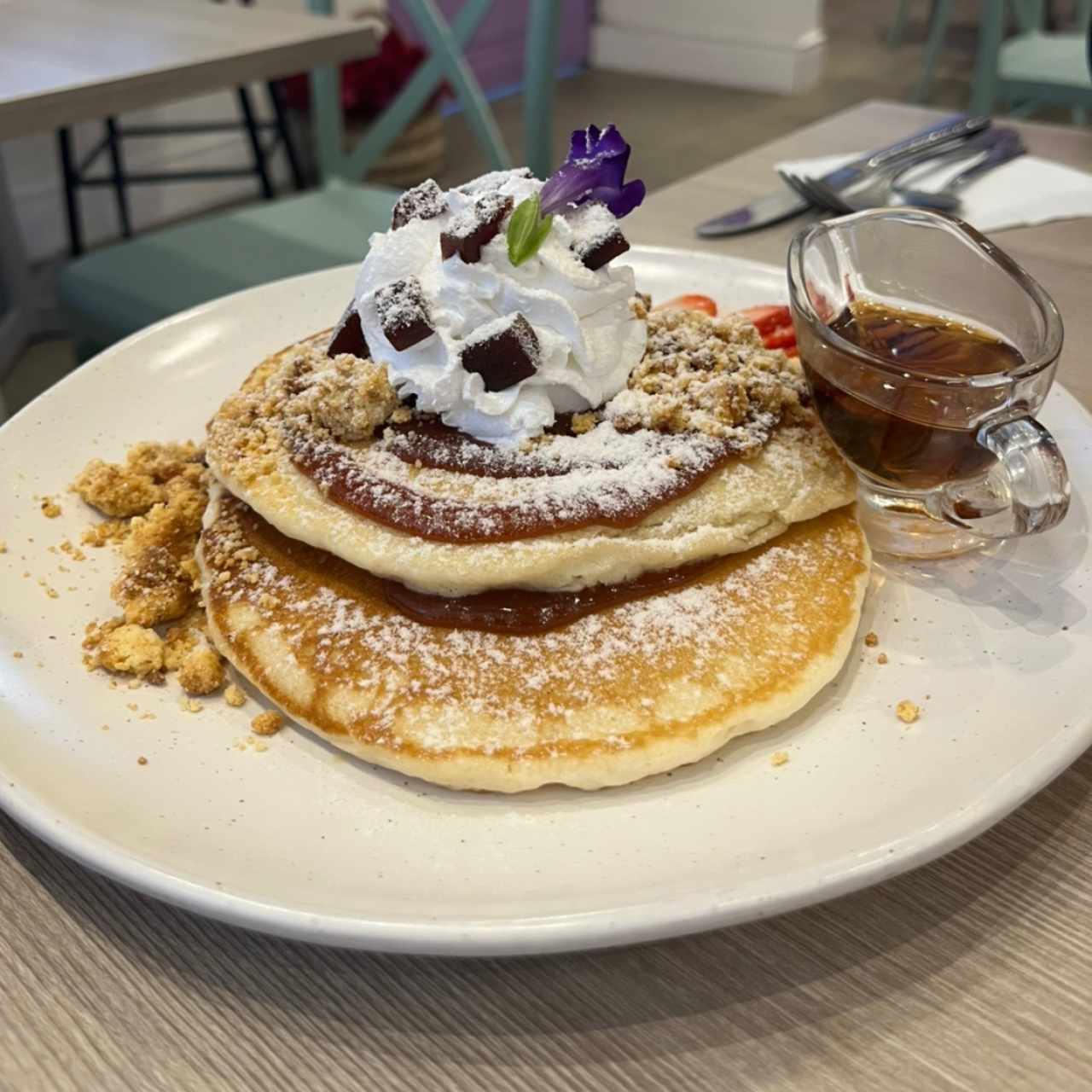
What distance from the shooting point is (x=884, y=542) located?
1179 mm

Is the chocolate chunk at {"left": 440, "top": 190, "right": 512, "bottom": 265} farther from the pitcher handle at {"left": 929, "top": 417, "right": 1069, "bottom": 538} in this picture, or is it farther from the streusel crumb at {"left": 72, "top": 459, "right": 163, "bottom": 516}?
the pitcher handle at {"left": 929, "top": 417, "right": 1069, "bottom": 538}

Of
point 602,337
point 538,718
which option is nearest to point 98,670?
point 538,718

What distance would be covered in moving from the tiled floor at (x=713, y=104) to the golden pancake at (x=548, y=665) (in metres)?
4.40

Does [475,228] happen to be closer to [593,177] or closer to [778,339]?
[593,177]

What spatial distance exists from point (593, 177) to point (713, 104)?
6388 millimetres

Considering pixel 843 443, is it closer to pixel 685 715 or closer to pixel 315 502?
pixel 685 715

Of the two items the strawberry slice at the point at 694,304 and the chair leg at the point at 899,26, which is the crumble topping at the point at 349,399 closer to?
the strawberry slice at the point at 694,304

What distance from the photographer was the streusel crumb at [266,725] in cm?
94

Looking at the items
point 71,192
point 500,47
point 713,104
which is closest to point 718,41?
point 713,104

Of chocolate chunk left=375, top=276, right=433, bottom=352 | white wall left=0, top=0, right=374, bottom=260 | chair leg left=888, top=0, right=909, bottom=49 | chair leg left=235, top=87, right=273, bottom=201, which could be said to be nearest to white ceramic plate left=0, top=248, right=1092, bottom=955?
chocolate chunk left=375, top=276, right=433, bottom=352

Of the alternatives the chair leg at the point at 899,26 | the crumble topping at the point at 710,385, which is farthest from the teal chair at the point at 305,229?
the chair leg at the point at 899,26

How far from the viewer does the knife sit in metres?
2.02

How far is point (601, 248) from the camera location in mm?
1157

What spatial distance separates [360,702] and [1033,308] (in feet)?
2.89
